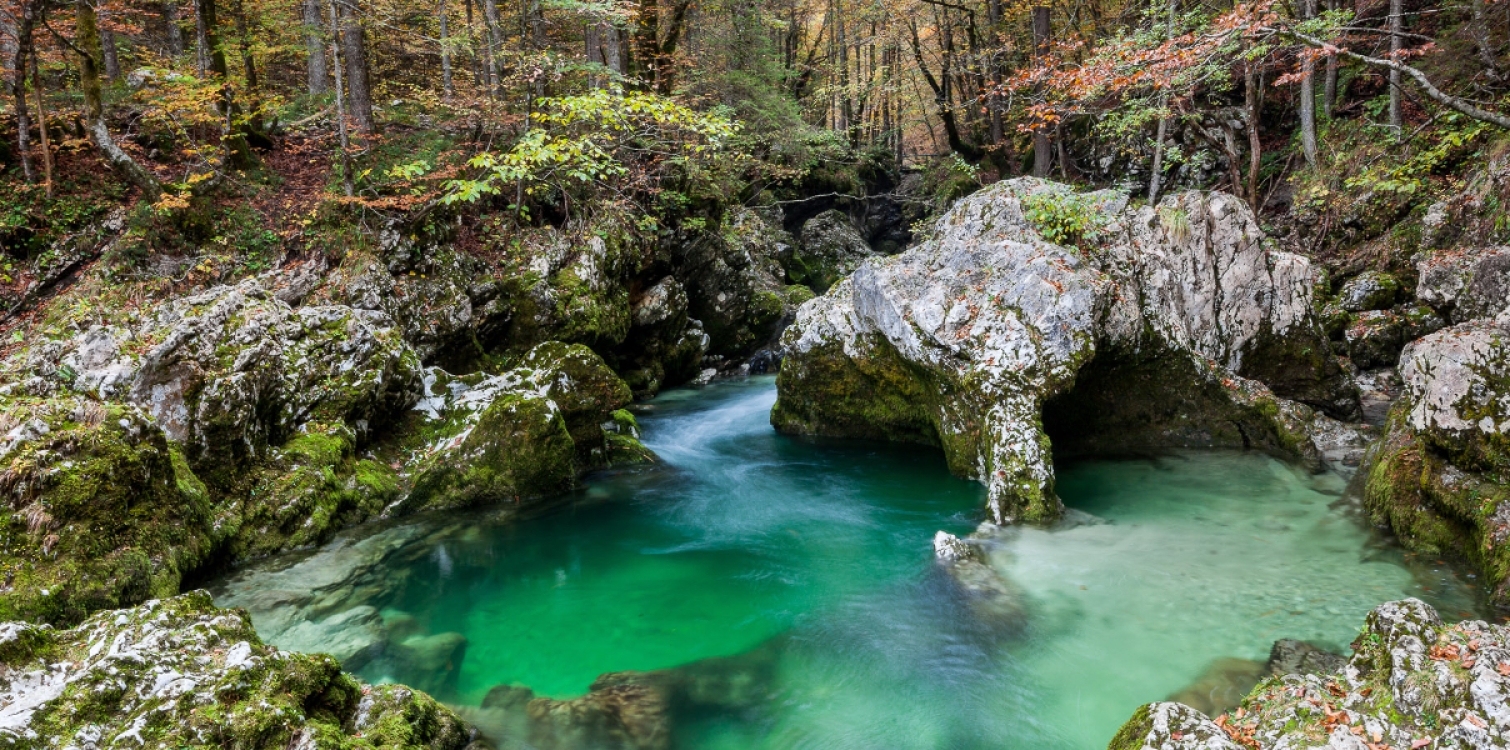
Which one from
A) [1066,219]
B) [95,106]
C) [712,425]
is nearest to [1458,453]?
[1066,219]

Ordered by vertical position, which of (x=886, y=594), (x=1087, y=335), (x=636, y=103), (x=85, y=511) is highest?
(x=636, y=103)

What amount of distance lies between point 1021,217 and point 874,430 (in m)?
4.22

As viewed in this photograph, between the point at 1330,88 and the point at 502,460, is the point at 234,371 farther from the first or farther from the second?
the point at 1330,88

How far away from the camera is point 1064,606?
6379mm

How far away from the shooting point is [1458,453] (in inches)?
242

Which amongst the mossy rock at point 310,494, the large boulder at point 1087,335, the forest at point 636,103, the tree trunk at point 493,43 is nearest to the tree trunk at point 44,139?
the forest at point 636,103

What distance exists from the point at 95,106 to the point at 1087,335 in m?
15.8

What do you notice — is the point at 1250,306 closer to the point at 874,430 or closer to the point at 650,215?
the point at 874,430

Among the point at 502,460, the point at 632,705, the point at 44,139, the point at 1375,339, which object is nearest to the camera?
the point at 632,705

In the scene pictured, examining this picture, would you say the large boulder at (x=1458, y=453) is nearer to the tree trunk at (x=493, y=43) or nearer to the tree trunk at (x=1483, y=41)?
the tree trunk at (x=1483, y=41)

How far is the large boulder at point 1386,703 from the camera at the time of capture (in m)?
3.09

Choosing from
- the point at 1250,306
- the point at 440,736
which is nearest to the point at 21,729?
the point at 440,736

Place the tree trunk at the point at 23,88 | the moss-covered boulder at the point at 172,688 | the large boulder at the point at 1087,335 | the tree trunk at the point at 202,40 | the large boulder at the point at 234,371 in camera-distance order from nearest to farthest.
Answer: the moss-covered boulder at the point at 172,688
the large boulder at the point at 234,371
the large boulder at the point at 1087,335
the tree trunk at the point at 23,88
the tree trunk at the point at 202,40

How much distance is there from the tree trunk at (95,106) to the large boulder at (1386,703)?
51.0ft
